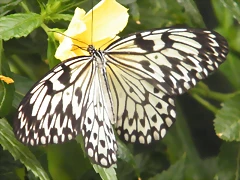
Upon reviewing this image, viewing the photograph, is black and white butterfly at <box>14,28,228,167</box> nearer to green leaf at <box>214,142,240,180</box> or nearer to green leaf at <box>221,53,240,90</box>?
green leaf at <box>214,142,240,180</box>

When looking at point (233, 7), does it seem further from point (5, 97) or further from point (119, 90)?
point (5, 97)

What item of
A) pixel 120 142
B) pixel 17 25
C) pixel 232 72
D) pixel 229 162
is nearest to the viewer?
pixel 17 25

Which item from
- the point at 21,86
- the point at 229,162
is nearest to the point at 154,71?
the point at 21,86

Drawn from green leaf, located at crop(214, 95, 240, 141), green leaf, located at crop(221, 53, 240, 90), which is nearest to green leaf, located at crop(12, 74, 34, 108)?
green leaf, located at crop(214, 95, 240, 141)

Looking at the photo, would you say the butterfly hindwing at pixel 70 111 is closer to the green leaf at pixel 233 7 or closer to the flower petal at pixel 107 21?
the flower petal at pixel 107 21

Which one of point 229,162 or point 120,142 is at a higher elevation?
point 120,142
